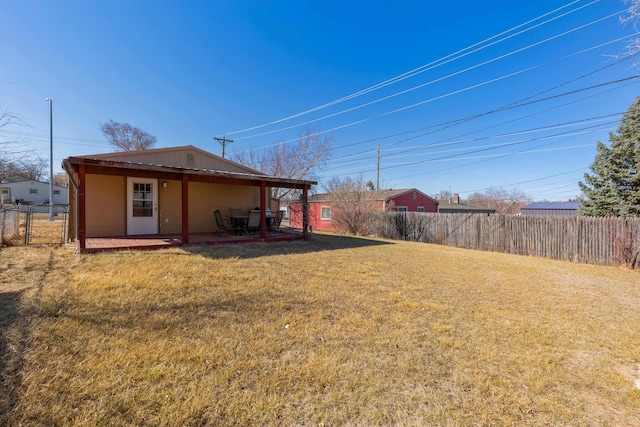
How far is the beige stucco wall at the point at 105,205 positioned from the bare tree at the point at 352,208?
11.2 m

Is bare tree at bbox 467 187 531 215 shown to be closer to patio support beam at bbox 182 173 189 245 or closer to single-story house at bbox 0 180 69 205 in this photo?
patio support beam at bbox 182 173 189 245

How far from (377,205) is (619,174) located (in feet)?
41.5

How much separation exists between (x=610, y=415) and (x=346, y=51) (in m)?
15.6

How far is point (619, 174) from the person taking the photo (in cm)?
1188

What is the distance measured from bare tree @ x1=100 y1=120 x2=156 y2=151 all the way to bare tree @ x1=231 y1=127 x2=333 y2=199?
17122mm

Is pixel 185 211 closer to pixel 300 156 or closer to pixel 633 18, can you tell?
pixel 633 18

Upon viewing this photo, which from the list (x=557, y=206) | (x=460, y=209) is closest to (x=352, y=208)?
(x=460, y=209)

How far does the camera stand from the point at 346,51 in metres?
14.2

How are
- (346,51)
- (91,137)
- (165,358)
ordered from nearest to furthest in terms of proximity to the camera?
(165,358), (346,51), (91,137)

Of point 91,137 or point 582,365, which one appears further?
point 91,137

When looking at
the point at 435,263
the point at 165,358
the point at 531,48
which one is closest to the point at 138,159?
the point at 165,358

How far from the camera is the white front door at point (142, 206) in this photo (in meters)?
9.04

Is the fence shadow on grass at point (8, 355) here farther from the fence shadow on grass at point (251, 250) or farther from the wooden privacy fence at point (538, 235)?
the wooden privacy fence at point (538, 235)

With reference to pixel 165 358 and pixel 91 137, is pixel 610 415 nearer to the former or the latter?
pixel 165 358
